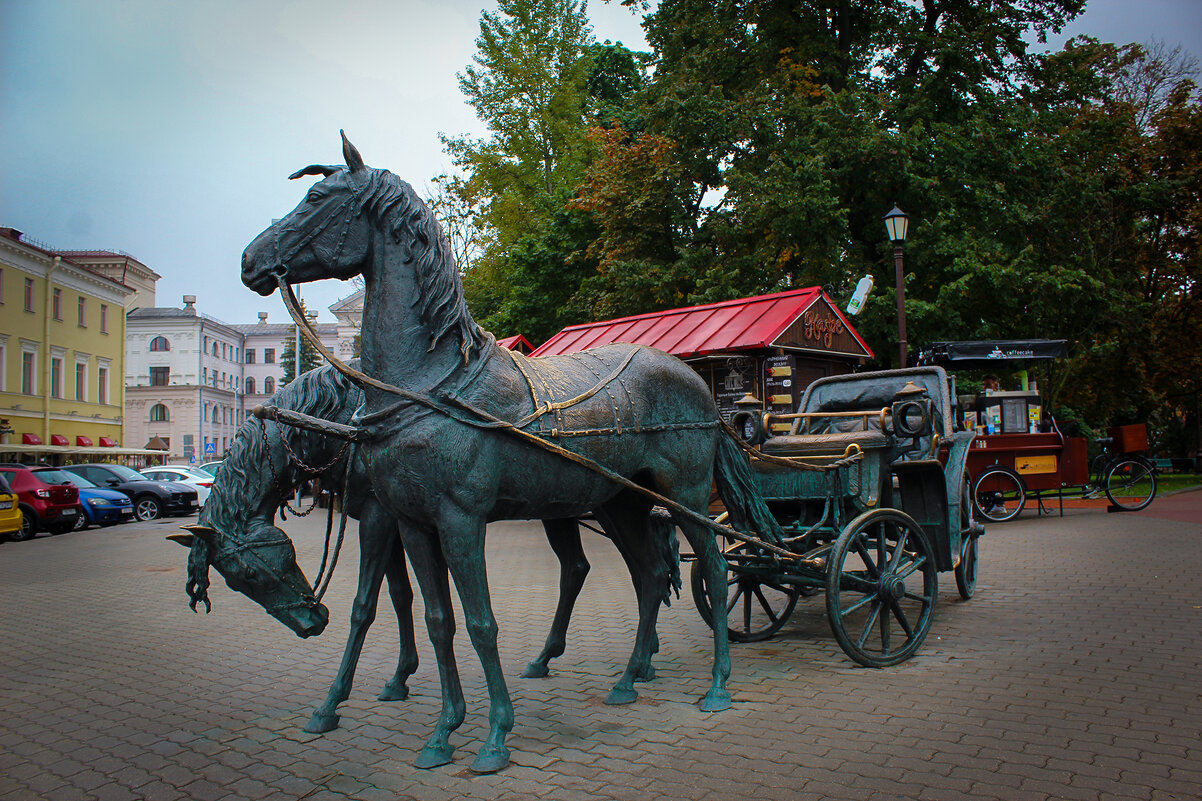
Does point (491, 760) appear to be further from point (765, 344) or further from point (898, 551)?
point (765, 344)

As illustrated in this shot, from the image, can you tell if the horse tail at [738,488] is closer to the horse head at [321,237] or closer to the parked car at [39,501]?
the horse head at [321,237]

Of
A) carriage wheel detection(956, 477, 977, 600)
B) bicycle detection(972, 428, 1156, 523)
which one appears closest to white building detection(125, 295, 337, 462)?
bicycle detection(972, 428, 1156, 523)

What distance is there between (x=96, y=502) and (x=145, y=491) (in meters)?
1.99

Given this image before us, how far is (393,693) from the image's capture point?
4773mm

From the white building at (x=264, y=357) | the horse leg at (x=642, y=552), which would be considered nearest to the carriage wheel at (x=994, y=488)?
the horse leg at (x=642, y=552)

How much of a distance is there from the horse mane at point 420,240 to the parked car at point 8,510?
15.3 metres

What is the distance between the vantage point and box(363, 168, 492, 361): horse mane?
380cm

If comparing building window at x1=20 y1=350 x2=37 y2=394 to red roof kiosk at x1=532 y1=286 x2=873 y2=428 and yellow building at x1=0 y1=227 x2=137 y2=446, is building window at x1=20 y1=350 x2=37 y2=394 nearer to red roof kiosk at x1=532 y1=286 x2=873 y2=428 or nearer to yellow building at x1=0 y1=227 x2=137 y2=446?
yellow building at x1=0 y1=227 x2=137 y2=446

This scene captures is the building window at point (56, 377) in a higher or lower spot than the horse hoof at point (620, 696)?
higher

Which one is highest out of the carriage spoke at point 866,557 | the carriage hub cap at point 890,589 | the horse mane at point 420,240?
the horse mane at point 420,240

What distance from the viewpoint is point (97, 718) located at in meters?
4.67

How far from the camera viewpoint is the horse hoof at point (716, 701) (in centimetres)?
439

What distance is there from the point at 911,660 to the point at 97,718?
4.86 metres

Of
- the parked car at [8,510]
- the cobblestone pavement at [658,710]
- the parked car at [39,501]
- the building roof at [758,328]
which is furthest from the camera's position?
the parked car at [39,501]
